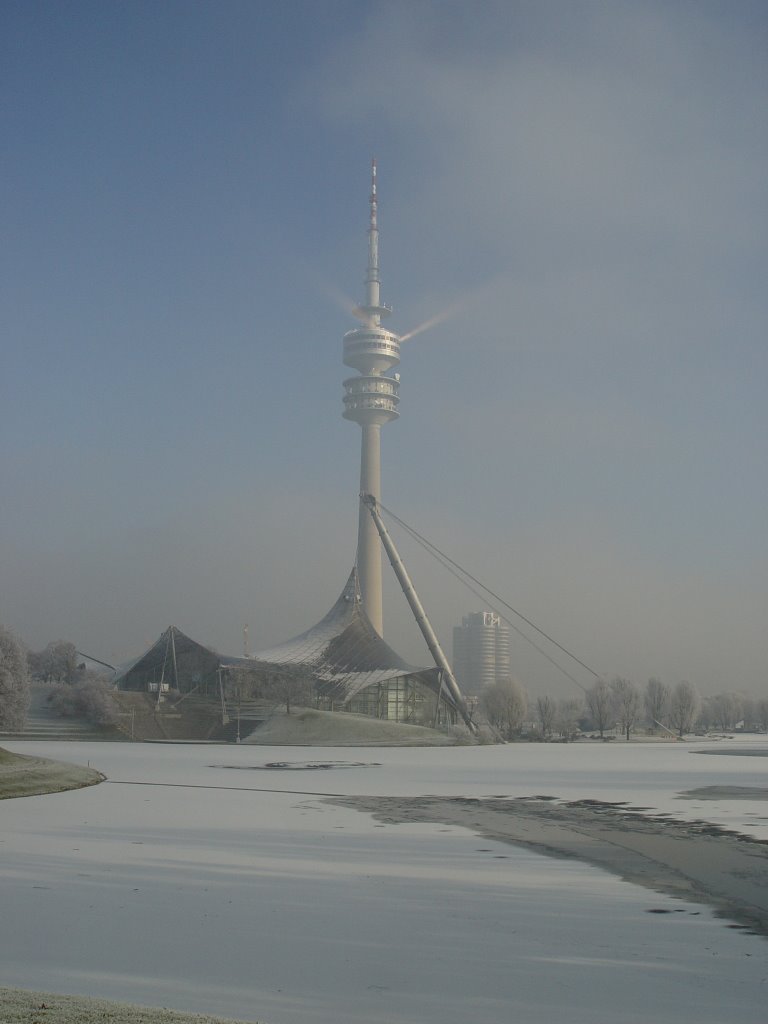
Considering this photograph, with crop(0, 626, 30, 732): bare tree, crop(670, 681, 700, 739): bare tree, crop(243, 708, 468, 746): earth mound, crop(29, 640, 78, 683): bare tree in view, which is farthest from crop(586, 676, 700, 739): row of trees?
crop(0, 626, 30, 732): bare tree

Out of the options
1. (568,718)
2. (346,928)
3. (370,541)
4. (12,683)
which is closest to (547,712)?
(568,718)

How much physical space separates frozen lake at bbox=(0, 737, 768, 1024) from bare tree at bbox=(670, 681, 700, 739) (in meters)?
131

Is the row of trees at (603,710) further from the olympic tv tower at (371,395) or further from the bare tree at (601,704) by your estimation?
the olympic tv tower at (371,395)

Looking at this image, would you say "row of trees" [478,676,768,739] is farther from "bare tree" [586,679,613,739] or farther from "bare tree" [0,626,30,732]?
"bare tree" [0,626,30,732]

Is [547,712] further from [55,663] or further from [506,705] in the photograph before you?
[55,663]

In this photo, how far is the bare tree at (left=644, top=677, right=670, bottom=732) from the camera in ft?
497

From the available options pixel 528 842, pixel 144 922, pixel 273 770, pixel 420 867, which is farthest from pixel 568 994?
pixel 273 770

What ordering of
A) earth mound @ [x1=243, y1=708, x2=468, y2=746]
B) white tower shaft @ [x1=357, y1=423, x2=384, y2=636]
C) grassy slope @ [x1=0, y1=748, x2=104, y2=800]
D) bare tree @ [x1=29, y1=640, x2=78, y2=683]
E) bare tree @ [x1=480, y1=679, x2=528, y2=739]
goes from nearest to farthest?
1. grassy slope @ [x1=0, y1=748, x2=104, y2=800]
2. earth mound @ [x1=243, y1=708, x2=468, y2=746]
3. bare tree @ [x1=29, y1=640, x2=78, y2=683]
4. bare tree @ [x1=480, y1=679, x2=528, y2=739]
5. white tower shaft @ [x1=357, y1=423, x2=384, y2=636]

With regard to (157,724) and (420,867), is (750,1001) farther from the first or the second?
(157,724)

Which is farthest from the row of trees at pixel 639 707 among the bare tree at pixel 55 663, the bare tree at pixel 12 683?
the bare tree at pixel 12 683

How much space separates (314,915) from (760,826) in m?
14.7

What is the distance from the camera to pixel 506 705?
132 metres

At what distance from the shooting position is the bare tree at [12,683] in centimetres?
4550

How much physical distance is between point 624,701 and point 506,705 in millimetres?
18143
